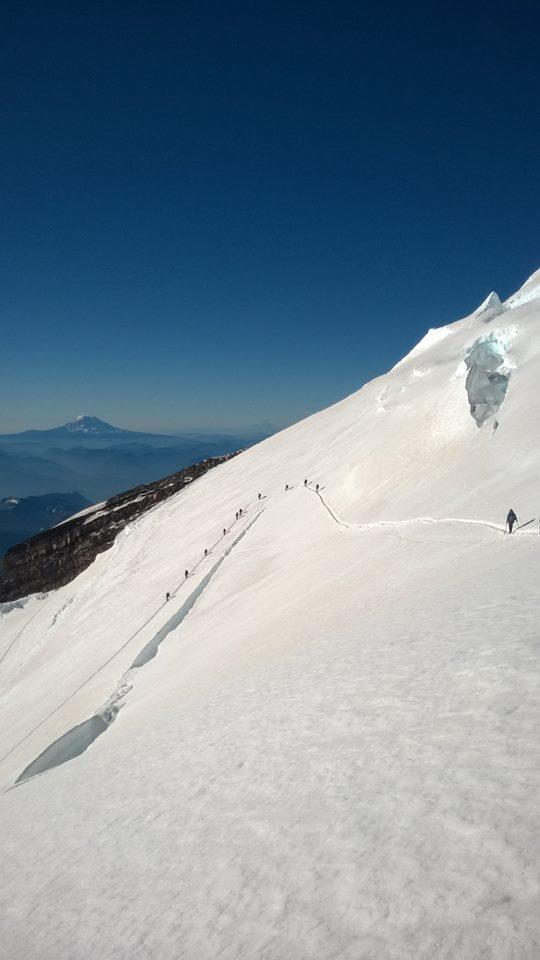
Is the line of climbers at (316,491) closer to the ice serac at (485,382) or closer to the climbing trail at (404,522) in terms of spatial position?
the climbing trail at (404,522)

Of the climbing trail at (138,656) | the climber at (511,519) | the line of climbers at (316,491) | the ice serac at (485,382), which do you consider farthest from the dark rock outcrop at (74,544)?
the climber at (511,519)

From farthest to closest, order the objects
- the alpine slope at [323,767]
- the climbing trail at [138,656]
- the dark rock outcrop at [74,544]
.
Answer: the dark rock outcrop at [74,544]
the climbing trail at [138,656]
the alpine slope at [323,767]

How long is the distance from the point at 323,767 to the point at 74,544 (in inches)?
2556

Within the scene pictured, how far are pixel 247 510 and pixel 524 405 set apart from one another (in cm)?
2085

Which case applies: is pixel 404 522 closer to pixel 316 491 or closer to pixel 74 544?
pixel 316 491

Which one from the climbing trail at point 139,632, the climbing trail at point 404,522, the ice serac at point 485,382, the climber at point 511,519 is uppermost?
the ice serac at point 485,382

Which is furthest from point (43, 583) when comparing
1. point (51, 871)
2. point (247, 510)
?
point (51, 871)

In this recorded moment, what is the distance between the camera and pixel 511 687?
5652mm

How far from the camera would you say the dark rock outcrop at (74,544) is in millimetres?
60812

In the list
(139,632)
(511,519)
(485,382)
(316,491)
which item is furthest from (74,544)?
(511,519)

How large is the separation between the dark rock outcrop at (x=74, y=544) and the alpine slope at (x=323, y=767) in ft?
141

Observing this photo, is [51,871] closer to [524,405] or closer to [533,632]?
[533,632]

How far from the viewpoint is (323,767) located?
552cm

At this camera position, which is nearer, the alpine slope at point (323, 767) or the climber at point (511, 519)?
the alpine slope at point (323, 767)
